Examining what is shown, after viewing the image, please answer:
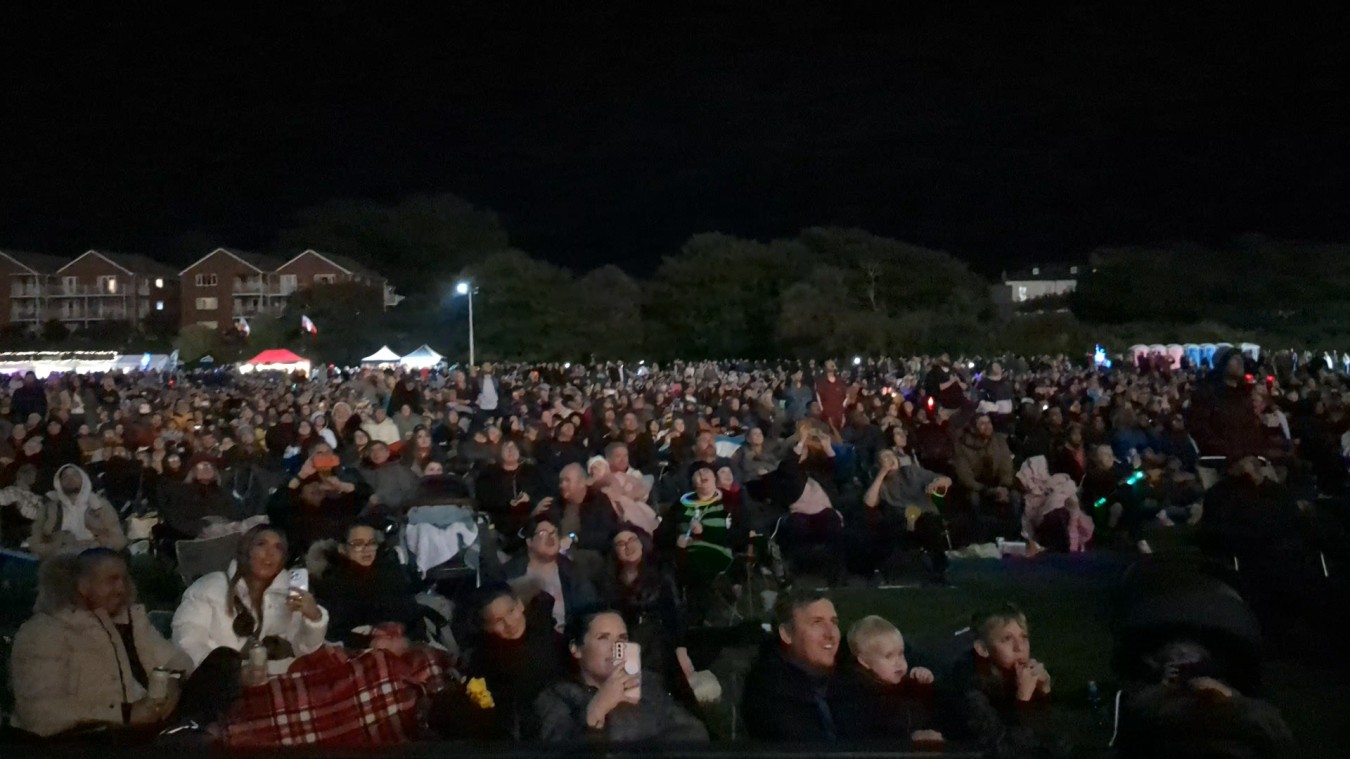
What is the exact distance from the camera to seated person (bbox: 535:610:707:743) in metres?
3.53

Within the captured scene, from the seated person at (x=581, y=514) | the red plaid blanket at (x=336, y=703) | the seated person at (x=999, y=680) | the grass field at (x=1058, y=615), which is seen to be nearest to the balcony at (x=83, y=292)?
the grass field at (x=1058, y=615)

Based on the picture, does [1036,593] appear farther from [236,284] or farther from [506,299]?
[236,284]

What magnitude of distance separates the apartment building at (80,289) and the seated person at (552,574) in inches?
3139

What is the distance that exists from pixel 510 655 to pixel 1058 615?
3941 millimetres

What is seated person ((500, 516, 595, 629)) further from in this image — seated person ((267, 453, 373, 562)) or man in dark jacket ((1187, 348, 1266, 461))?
man in dark jacket ((1187, 348, 1266, 461))

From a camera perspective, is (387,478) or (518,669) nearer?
(518,669)

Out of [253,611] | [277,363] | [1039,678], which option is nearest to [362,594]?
[253,611]

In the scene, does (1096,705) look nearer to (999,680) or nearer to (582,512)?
(999,680)

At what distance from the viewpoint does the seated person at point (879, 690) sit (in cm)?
378

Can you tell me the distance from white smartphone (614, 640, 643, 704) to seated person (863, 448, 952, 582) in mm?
4100

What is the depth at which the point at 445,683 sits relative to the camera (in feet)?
12.6

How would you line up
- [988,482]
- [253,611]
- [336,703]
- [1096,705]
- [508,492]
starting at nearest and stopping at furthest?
1. [336,703]
2. [253,611]
3. [1096,705]
4. [508,492]
5. [988,482]

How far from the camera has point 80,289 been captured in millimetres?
80000

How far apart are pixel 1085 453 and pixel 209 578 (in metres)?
7.04
